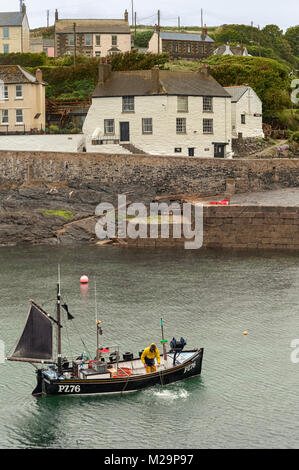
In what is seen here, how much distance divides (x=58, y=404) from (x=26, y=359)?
2.47m

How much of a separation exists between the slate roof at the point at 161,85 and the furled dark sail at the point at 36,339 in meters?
44.6

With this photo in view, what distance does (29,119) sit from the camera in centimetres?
8038

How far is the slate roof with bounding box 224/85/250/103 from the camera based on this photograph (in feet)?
271

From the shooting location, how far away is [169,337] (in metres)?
41.5

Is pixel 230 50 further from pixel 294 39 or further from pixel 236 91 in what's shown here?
pixel 294 39

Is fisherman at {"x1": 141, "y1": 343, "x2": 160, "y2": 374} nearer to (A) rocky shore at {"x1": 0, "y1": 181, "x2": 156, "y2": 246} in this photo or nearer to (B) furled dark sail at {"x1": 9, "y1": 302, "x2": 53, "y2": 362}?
(B) furled dark sail at {"x1": 9, "y1": 302, "x2": 53, "y2": 362}

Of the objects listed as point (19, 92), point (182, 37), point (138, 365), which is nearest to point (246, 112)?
point (19, 92)

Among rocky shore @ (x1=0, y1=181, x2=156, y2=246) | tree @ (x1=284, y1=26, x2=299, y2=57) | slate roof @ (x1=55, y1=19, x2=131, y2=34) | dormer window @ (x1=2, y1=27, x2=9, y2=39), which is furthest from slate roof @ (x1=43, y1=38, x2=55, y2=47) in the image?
rocky shore @ (x1=0, y1=181, x2=156, y2=246)

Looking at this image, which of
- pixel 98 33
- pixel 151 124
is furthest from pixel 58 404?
pixel 98 33

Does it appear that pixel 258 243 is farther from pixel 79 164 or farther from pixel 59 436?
pixel 59 436

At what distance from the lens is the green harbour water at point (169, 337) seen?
3138cm

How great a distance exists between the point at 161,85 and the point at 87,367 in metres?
46.6

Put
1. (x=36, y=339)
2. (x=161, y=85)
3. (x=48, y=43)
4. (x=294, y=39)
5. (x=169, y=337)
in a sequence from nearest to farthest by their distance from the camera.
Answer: (x=36, y=339) < (x=169, y=337) < (x=161, y=85) < (x=48, y=43) < (x=294, y=39)

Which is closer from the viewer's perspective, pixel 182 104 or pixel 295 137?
pixel 182 104
